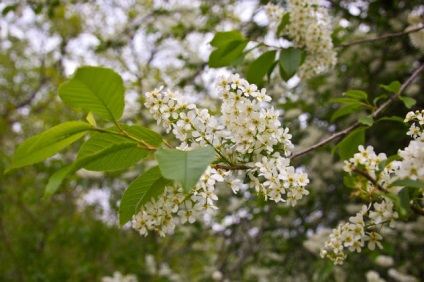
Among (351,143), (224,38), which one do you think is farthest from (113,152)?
(224,38)

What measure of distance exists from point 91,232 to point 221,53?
3.99 metres

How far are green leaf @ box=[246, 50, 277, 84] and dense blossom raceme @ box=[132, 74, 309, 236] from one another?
79 centimetres

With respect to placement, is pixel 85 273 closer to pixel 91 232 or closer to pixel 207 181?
pixel 91 232

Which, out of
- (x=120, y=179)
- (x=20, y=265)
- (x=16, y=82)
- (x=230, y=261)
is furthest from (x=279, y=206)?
(x=16, y=82)

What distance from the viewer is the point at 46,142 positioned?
3.46 feet

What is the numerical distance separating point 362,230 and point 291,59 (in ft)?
3.25

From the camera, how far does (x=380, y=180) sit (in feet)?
3.55

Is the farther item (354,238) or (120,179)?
(120,179)

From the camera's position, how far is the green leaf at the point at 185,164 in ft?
2.99

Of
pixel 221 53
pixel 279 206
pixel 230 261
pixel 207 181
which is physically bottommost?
pixel 230 261

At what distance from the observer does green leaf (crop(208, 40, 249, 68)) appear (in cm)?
202

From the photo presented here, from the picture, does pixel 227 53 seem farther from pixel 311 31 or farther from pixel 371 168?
pixel 371 168

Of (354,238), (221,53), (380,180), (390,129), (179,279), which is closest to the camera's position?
(380,180)

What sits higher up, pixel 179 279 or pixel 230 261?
pixel 230 261
